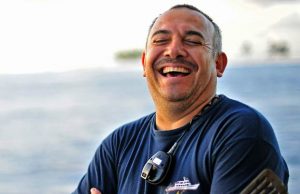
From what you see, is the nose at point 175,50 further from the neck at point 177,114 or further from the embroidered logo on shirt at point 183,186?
the embroidered logo on shirt at point 183,186

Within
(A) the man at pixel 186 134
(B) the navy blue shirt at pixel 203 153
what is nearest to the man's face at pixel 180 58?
(A) the man at pixel 186 134

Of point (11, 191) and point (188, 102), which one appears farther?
point (11, 191)

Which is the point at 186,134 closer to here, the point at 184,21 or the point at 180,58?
the point at 180,58

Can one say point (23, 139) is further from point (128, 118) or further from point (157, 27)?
point (157, 27)

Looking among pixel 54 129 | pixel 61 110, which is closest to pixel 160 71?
pixel 54 129

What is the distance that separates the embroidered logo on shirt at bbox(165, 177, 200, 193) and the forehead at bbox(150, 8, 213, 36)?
1.98ft

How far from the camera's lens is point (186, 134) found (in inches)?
111

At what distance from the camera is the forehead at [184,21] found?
116 inches

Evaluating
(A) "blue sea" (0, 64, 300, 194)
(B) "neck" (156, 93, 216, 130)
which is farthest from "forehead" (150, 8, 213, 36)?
(A) "blue sea" (0, 64, 300, 194)

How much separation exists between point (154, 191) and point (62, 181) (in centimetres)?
730

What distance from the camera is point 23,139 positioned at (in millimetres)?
14719

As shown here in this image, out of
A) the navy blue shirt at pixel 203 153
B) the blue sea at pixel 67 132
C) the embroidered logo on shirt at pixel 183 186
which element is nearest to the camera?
the navy blue shirt at pixel 203 153

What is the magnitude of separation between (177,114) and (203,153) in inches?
11.9

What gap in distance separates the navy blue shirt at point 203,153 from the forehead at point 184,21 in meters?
0.29
